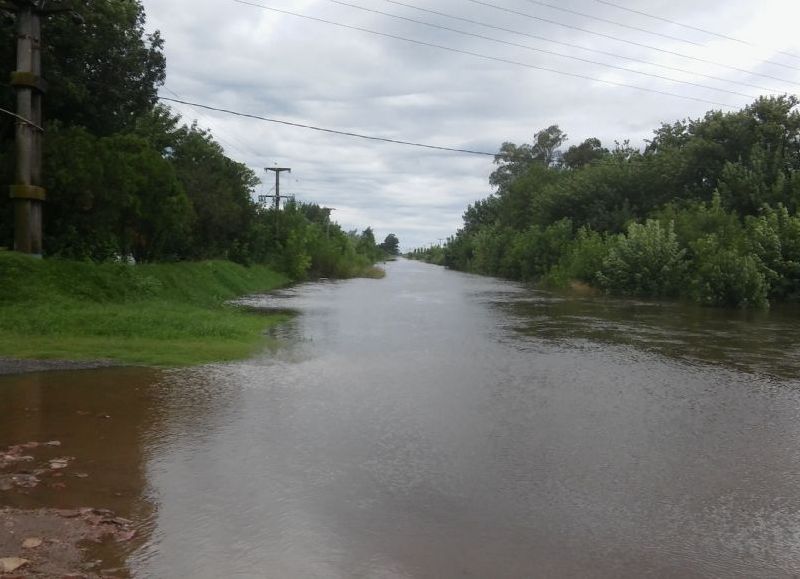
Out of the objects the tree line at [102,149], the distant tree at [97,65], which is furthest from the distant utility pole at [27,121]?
the distant tree at [97,65]

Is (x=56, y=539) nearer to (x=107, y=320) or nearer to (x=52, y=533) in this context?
(x=52, y=533)

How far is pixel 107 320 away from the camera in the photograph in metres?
14.0

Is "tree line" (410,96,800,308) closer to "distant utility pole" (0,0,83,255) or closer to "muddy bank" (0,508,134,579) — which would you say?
"distant utility pole" (0,0,83,255)

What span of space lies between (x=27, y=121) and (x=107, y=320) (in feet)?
19.7

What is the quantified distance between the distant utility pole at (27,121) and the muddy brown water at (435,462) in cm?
806

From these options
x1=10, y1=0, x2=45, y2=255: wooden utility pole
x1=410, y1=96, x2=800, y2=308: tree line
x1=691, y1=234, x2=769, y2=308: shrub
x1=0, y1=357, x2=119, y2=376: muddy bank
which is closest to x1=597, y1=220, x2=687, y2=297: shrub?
x1=410, y1=96, x2=800, y2=308: tree line

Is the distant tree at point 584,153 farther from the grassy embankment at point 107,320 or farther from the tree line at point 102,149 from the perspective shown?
the grassy embankment at point 107,320

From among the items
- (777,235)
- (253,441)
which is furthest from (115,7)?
(777,235)

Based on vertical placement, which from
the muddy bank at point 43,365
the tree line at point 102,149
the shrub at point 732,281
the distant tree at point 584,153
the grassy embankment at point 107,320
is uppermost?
the distant tree at point 584,153

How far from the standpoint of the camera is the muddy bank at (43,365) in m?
10.1

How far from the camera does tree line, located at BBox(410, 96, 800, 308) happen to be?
27375mm

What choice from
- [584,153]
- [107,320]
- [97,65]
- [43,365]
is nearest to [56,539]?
[43,365]

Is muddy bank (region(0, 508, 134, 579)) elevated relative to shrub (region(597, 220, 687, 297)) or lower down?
lower down

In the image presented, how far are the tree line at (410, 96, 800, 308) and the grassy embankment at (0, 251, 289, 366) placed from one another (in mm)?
17639
